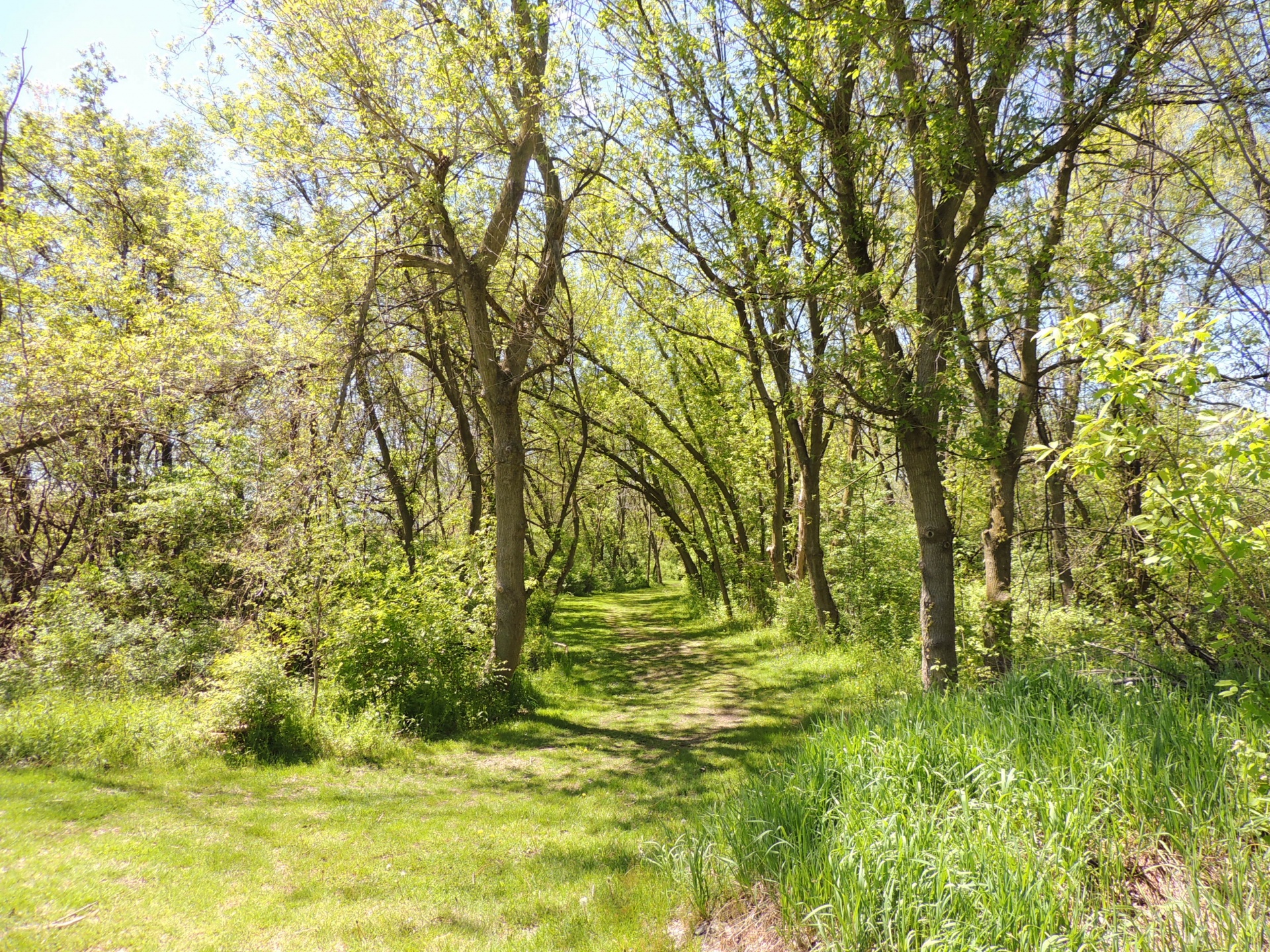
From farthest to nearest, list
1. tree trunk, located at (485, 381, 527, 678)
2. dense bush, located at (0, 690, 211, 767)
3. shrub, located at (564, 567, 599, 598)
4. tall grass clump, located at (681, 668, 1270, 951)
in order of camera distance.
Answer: shrub, located at (564, 567, 599, 598)
tree trunk, located at (485, 381, 527, 678)
dense bush, located at (0, 690, 211, 767)
tall grass clump, located at (681, 668, 1270, 951)

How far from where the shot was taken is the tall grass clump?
2.27 m

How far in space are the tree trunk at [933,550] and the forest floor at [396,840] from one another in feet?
6.18

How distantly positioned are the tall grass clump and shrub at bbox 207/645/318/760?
522 cm

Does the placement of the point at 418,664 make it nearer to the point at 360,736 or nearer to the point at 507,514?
the point at 360,736

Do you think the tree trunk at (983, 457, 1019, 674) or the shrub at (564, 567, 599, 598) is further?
the shrub at (564, 567, 599, 598)

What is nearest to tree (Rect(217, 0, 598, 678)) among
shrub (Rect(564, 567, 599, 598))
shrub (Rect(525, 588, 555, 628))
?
shrub (Rect(525, 588, 555, 628))

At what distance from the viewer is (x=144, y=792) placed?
519 cm

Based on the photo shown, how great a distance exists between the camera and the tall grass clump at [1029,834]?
227 cm

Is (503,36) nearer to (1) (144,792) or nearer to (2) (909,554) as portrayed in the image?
(1) (144,792)

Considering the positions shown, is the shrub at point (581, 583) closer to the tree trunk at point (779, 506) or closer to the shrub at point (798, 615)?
the tree trunk at point (779, 506)

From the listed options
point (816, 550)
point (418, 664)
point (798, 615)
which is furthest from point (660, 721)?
point (798, 615)

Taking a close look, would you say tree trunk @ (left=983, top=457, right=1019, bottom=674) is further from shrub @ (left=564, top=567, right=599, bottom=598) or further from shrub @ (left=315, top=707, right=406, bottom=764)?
shrub @ (left=564, top=567, right=599, bottom=598)

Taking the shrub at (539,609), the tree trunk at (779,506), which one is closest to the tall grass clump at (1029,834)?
the tree trunk at (779,506)

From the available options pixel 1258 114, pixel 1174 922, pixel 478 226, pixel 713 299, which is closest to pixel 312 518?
pixel 478 226
